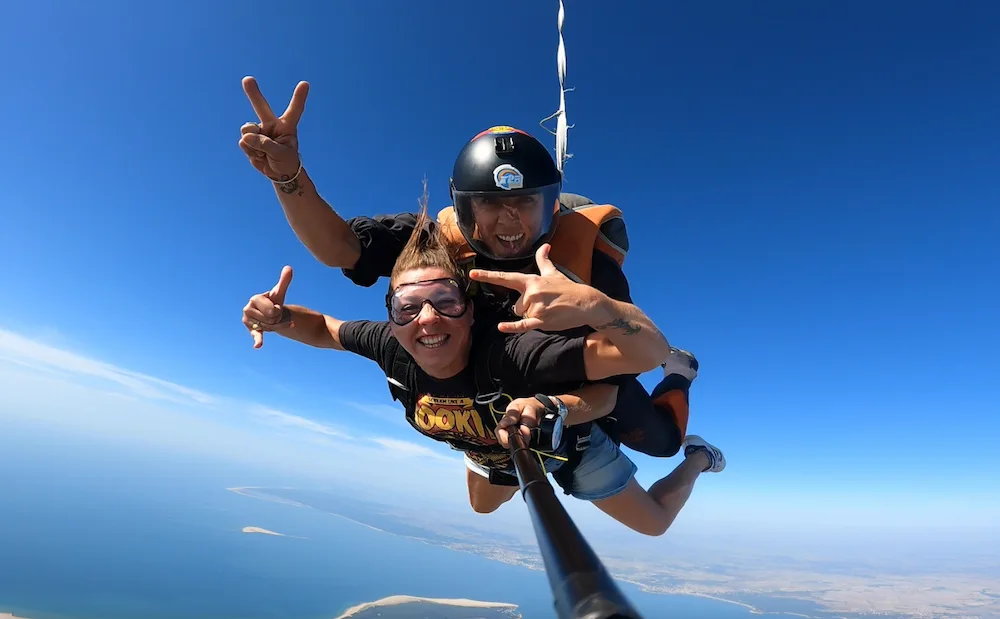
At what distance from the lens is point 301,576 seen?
88062 millimetres

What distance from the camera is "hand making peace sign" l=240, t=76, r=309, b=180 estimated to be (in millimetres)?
1820

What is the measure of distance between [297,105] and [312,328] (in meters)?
1.14

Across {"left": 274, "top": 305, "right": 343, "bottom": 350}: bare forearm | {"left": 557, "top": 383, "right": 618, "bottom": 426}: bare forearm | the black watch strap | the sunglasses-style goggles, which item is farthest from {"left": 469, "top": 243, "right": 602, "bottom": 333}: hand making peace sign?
{"left": 274, "top": 305, "right": 343, "bottom": 350}: bare forearm

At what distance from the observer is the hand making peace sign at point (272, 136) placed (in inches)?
71.7

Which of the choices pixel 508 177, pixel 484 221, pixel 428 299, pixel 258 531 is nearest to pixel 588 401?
pixel 428 299

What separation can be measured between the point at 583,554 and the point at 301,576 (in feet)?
355

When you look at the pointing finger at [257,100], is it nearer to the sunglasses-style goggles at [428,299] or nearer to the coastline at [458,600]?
the sunglasses-style goggles at [428,299]

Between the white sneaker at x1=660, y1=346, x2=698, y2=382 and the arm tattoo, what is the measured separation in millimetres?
1910

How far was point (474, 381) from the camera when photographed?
1939 millimetres

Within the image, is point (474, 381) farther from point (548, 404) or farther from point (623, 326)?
point (623, 326)

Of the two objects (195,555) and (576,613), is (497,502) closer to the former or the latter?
(576,613)

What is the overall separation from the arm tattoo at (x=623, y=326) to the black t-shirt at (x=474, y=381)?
9.9 inches

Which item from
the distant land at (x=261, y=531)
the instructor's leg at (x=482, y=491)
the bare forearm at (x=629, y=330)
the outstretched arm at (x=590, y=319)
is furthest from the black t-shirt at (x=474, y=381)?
the distant land at (x=261, y=531)

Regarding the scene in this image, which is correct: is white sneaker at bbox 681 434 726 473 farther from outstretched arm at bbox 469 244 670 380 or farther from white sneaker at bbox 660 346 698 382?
outstretched arm at bbox 469 244 670 380
